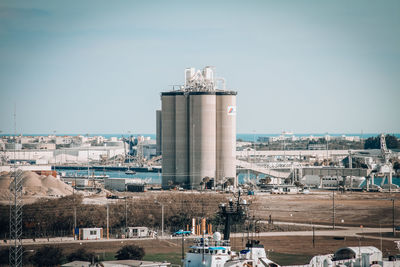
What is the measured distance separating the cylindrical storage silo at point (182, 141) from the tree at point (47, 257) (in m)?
51.6

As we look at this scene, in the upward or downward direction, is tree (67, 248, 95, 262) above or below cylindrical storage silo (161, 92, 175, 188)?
below

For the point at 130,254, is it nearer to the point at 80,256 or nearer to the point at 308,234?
the point at 80,256

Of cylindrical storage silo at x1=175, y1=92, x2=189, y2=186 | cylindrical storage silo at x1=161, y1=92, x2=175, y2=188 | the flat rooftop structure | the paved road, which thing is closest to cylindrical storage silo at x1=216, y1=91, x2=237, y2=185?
cylindrical storage silo at x1=175, y1=92, x2=189, y2=186

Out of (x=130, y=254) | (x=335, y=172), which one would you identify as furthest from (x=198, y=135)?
(x=130, y=254)

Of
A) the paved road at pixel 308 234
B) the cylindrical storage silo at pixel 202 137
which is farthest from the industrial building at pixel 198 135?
the paved road at pixel 308 234

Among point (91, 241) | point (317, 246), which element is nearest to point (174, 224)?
point (91, 241)

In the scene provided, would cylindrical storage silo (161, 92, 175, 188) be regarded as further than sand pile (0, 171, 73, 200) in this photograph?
Yes

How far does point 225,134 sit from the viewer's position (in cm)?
9781

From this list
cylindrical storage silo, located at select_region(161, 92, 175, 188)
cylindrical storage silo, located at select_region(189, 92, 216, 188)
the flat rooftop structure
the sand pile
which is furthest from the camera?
the flat rooftop structure

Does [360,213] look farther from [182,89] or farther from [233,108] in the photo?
[182,89]

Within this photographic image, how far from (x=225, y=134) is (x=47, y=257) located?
54.7 m

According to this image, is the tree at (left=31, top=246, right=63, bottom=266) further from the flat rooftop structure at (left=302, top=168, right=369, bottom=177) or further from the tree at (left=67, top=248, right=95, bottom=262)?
the flat rooftop structure at (left=302, top=168, right=369, bottom=177)

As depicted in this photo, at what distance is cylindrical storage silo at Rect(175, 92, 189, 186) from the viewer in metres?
97.9

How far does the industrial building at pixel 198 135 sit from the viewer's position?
96.5m
